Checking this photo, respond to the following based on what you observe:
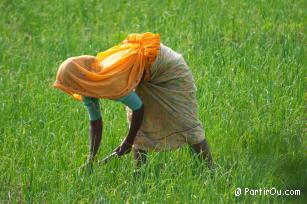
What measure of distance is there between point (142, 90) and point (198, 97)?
50.4 inches

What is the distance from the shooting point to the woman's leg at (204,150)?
453cm

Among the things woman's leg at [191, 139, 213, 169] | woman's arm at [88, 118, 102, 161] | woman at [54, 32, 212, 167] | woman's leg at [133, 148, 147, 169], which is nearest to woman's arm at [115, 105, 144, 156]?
woman at [54, 32, 212, 167]

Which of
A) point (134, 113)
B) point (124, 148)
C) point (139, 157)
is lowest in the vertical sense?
point (139, 157)

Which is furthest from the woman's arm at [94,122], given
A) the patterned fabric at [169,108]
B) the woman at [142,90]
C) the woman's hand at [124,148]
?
the patterned fabric at [169,108]

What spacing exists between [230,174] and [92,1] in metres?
4.67

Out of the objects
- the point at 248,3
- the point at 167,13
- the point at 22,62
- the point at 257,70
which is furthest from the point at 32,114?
the point at 248,3

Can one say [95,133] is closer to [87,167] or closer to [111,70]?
[87,167]

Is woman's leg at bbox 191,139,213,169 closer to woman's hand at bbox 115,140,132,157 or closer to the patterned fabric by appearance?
the patterned fabric

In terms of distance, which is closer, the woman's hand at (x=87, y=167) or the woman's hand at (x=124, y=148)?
the woman's hand at (x=124, y=148)

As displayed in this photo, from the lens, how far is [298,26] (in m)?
7.23

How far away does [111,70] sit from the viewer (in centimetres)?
414

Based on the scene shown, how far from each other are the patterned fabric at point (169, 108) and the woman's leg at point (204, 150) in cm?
4

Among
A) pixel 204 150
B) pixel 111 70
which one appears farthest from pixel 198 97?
pixel 111 70

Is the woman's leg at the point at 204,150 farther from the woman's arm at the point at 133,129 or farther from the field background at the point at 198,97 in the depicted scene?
the woman's arm at the point at 133,129
